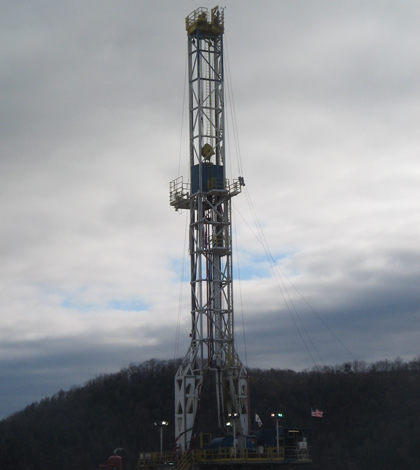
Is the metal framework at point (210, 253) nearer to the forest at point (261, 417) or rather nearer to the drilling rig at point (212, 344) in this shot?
the drilling rig at point (212, 344)

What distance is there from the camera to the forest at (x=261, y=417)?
93312 mm

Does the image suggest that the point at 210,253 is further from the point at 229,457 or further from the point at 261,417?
the point at 261,417

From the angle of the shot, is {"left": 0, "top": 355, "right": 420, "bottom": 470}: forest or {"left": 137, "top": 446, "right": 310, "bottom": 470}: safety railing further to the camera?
{"left": 0, "top": 355, "right": 420, "bottom": 470}: forest

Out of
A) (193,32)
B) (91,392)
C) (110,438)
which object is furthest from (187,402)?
(91,392)

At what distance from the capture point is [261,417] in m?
99.2

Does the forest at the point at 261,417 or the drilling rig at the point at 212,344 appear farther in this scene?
the forest at the point at 261,417

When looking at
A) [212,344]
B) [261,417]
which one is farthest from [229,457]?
[261,417]

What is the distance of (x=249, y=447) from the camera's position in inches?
1594

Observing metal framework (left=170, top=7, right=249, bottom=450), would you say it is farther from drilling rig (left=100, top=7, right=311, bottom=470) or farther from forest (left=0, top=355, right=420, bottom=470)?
forest (left=0, top=355, right=420, bottom=470)

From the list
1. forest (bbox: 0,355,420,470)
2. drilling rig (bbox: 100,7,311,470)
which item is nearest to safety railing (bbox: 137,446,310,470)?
drilling rig (bbox: 100,7,311,470)

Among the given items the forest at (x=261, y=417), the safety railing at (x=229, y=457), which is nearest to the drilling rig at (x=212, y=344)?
the safety railing at (x=229, y=457)

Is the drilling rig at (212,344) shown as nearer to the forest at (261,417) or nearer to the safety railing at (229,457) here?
the safety railing at (229,457)

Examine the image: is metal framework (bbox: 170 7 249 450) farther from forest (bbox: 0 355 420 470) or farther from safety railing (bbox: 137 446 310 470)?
forest (bbox: 0 355 420 470)

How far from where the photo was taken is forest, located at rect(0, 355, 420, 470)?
93312mm
